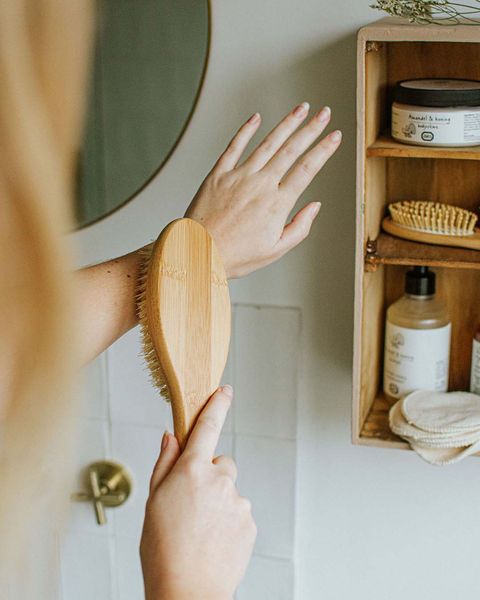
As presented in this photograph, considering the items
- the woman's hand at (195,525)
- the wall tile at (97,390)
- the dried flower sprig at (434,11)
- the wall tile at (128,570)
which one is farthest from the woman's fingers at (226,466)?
the wall tile at (128,570)

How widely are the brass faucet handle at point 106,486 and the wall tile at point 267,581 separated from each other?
0.25 metres

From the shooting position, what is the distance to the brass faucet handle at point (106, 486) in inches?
60.3

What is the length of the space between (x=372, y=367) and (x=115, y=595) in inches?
27.9

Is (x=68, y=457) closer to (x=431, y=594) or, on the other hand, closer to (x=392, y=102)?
(x=392, y=102)

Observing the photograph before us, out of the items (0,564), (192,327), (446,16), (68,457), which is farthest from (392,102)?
(0,564)

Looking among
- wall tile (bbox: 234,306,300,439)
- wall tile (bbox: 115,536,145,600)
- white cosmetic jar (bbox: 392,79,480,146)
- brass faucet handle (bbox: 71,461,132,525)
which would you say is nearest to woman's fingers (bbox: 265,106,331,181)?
white cosmetic jar (bbox: 392,79,480,146)

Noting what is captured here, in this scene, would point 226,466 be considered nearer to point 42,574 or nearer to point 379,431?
point 42,574

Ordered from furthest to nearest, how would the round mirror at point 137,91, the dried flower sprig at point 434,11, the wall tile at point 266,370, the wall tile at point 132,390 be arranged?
the wall tile at point 132,390, the wall tile at point 266,370, the round mirror at point 137,91, the dried flower sprig at point 434,11

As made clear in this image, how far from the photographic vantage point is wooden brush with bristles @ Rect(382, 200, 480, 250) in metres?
1.12

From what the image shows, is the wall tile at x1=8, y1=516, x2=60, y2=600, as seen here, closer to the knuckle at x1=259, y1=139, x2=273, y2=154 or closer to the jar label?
the knuckle at x1=259, y1=139, x2=273, y2=154

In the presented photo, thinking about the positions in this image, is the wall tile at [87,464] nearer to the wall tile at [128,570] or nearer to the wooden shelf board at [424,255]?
the wall tile at [128,570]

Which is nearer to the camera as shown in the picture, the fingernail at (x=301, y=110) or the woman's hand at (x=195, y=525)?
the woman's hand at (x=195, y=525)

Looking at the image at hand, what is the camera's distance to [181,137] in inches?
51.3

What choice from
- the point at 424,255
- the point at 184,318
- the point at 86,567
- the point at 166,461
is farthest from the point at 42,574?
the point at 86,567
